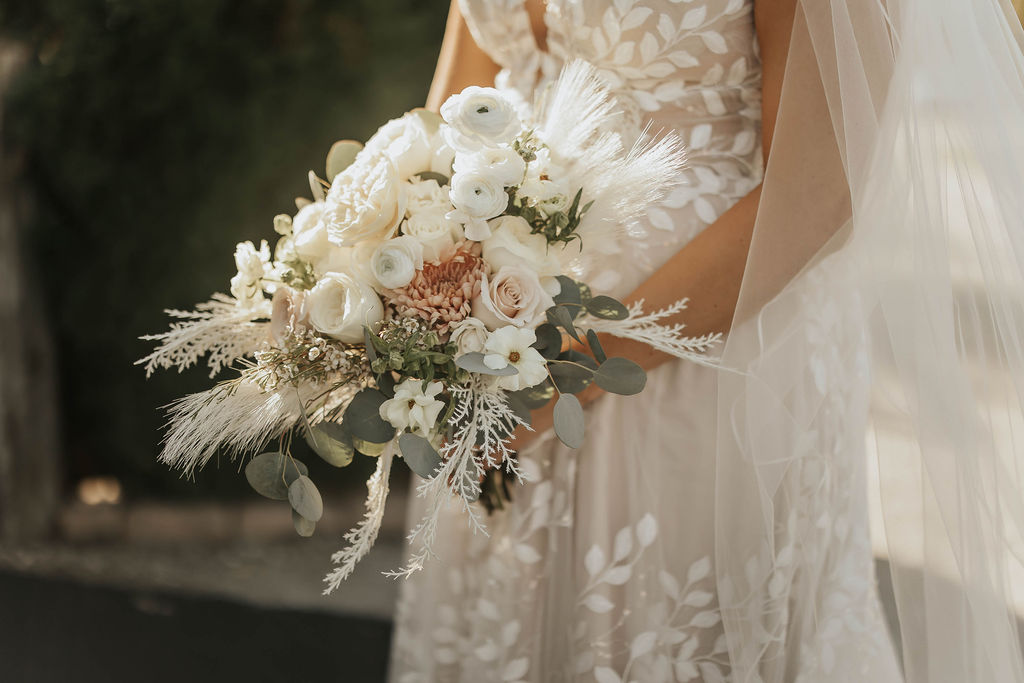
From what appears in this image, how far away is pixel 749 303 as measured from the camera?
1182 millimetres

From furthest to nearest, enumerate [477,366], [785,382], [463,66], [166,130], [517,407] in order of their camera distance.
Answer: [166,130] → [463,66] → [785,382] → [517,407] → [477,366]

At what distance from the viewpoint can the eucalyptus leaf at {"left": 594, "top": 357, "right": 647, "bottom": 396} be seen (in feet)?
3.48

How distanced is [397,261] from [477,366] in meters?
0.17

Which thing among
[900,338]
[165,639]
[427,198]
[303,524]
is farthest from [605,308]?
[165,639]

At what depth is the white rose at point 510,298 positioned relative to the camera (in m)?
1.00

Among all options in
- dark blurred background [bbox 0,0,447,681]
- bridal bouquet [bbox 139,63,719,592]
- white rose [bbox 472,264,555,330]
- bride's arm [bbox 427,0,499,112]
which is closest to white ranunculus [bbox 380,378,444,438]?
bridal bouquet [bbox 139,63,719,592]

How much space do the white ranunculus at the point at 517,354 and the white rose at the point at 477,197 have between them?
0.15m

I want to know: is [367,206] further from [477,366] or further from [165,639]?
[165,639]

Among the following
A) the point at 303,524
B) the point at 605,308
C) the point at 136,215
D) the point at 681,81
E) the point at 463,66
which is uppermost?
the point at 136,215

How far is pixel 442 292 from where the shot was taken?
40.5 inches

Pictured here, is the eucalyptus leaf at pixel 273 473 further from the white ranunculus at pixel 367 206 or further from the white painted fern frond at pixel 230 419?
the white ranunculus at pixel 367 206

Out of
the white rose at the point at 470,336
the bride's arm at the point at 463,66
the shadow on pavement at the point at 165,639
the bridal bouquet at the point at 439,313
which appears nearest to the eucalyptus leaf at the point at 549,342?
the bridal bouquet at the point at 439,313

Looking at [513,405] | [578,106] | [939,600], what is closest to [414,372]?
[513,405]

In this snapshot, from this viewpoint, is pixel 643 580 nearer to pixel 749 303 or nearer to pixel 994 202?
pixel 749 303
